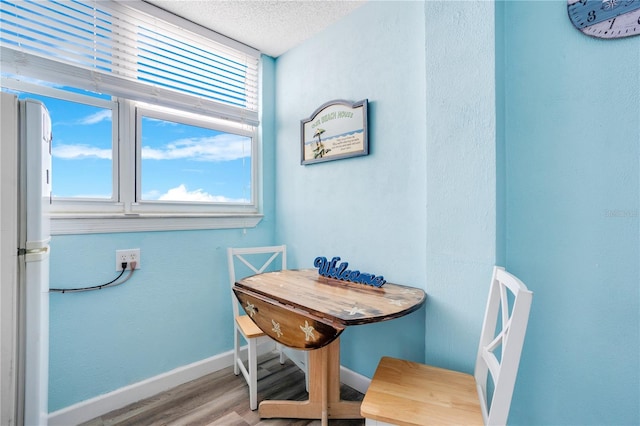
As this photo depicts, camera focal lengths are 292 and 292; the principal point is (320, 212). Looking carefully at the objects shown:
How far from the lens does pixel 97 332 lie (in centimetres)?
165

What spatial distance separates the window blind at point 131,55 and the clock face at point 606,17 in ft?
6.51

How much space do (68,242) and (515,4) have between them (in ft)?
8.11

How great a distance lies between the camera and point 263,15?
192 cm

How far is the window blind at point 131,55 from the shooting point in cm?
148

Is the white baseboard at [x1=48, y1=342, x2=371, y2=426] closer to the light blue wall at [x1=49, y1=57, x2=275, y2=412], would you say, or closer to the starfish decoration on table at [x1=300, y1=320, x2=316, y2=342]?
the light blue wall at [x1=49, y1=57, x2=275, y2=412]

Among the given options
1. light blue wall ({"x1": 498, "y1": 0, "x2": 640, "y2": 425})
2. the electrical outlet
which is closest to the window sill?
the electrical outlet

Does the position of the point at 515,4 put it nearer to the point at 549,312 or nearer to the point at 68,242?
the point at 549,312

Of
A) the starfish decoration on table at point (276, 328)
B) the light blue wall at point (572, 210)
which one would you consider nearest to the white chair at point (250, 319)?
the starfish decoration on table at point (276, 328)

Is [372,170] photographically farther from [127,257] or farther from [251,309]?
[127,257]

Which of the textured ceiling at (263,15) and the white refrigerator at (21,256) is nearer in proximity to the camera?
the white refrigerator at (21,256)

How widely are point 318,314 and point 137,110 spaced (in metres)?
1.70

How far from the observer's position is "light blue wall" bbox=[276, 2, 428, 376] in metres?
1.62

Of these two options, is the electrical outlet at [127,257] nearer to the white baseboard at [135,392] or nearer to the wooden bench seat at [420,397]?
the white baseboard at [135,392]

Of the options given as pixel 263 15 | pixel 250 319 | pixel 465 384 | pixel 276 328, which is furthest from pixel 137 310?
pixel 263 15
